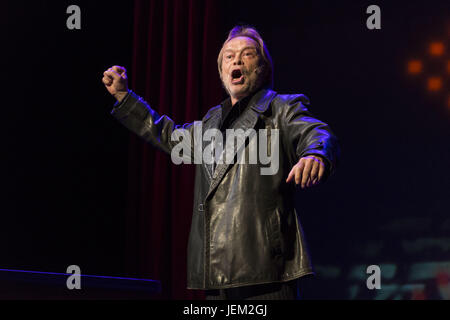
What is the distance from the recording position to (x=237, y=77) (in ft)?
6.14

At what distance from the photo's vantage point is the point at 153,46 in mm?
3199

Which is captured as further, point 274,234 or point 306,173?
point 274,234

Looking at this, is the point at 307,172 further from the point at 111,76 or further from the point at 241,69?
the point at 111,76

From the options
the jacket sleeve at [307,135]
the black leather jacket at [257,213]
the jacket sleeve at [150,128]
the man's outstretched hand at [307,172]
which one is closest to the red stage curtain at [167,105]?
the jacket sleeve at [150,128]

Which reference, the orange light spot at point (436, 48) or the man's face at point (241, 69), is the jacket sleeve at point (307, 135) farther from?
the orange light spot at point (436, 48)

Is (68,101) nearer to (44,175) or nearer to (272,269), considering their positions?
(44,175)

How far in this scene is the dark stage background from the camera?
2.87m

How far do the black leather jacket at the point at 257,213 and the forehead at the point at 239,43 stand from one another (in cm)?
24

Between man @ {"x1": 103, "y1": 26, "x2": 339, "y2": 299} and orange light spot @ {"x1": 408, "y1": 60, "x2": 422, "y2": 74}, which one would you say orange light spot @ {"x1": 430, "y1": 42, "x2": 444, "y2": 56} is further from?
man @ {"x1": 103, "y1": 26, "x2": 339, "y2": 299}

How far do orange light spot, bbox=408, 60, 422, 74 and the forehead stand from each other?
1.43 meters

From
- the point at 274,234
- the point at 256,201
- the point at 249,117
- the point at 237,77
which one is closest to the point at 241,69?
the point at 237,77

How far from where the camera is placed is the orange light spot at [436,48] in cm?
298

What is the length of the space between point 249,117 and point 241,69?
0.23m
